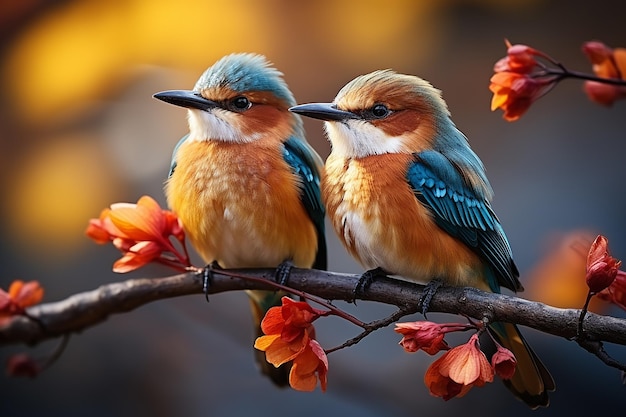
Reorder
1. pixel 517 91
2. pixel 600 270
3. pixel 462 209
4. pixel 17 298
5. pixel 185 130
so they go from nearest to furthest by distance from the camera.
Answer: pixel 600 270
pixel 517 91
pixel 462 209
pixel 17 298
pixel 185 130

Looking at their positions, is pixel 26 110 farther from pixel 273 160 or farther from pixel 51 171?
pixel 273 160

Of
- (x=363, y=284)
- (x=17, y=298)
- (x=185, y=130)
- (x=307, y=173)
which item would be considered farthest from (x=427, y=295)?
(x=185, y=130)

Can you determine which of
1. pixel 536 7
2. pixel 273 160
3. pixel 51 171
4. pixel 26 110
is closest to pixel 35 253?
pixel 51 171

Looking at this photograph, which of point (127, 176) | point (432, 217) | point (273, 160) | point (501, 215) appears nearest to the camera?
point (432, 217)

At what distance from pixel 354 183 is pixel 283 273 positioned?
15 centimetres

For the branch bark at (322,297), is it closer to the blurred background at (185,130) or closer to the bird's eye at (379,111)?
the bird's eye at (379,111)

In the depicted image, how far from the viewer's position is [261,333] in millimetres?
1100

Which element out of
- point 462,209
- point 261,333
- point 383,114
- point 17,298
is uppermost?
point 383,114

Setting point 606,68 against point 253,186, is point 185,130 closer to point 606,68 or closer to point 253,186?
point 253,186

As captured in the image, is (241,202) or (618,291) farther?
(241,202)

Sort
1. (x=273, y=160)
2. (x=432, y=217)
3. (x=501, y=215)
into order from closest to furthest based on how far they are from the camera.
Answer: (x=432, y=217)
(x=273, y=160)
(x=501, y=215)

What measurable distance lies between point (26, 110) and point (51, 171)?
128mm

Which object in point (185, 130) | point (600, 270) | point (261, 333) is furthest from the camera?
point (185, 130)

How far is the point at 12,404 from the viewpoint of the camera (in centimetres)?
133
